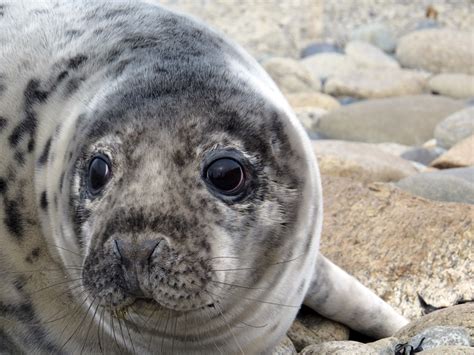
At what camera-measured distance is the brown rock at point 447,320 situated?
358cm

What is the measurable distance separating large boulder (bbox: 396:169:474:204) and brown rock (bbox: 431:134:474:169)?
119 cm

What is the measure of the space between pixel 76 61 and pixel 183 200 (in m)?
0.84

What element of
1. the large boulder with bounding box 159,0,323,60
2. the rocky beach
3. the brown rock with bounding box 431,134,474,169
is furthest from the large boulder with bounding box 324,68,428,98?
the brown rock with bounding box 431,134,474,169

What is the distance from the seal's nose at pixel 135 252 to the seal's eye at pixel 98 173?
0.91 ft

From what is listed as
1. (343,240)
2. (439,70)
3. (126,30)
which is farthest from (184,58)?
(439,70)

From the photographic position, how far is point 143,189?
2729 millimetres

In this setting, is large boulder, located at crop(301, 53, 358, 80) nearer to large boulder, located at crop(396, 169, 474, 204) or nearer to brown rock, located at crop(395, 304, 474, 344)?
large boulder, located at crop(396, 169, 474, 204)

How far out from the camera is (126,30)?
3.41m

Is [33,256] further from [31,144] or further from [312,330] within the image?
[312,330]

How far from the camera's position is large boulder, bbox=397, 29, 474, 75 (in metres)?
15.0

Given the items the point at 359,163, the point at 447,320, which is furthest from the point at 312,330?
the point at 359,163

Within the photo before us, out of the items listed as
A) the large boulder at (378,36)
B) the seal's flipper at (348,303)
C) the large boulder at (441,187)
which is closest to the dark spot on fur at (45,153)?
the seal's flipper at (348,303)

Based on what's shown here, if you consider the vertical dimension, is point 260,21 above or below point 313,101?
below

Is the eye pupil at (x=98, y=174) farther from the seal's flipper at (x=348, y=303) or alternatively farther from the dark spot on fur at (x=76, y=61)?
the seal's flipper at (x=348, y=303)
